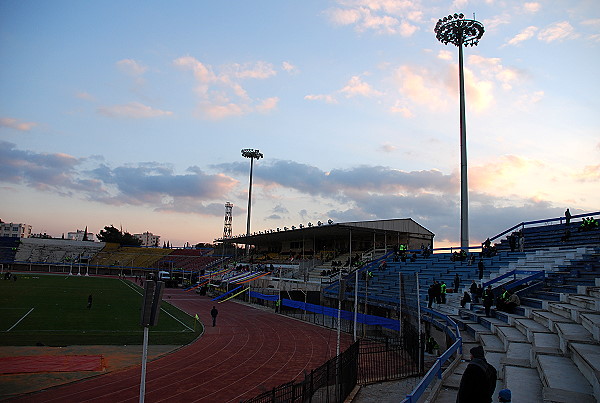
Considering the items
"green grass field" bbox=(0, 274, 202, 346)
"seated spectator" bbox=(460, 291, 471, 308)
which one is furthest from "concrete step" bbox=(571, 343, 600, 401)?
"green grass field" bbox=(0, 274, 202, 346)

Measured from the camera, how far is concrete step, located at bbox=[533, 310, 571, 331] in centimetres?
1121

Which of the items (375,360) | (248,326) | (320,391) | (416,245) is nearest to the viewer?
(320,391)

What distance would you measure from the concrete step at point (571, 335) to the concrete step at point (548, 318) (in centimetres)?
66

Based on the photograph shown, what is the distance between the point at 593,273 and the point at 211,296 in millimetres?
39209

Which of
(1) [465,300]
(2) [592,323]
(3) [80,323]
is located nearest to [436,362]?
(2) [592,323]

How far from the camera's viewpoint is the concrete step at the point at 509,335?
35.5 ft

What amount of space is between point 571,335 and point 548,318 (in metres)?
3.01

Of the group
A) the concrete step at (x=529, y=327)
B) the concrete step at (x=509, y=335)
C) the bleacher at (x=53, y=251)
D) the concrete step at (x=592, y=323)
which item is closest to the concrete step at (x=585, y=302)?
the concrete step at (x=592, y=323)

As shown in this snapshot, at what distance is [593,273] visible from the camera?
16656 millimetres

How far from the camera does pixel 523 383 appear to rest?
23.8ft

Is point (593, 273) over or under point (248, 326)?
over

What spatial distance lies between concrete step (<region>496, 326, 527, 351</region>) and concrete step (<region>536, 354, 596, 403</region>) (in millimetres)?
2581

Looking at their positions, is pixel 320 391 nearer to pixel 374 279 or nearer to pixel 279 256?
pixel 374 279

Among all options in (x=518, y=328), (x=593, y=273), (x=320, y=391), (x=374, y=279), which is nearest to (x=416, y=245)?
(x=374, y=279)
